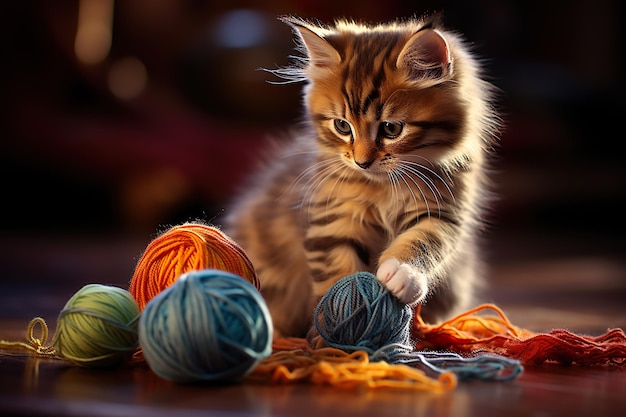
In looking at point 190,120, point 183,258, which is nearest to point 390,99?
point 183,258

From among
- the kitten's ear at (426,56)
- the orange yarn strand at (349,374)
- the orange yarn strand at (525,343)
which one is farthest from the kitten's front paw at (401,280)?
the kitten's ear at (426,56)

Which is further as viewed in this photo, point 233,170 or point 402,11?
point 402,11

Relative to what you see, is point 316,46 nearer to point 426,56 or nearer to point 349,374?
point 426,56

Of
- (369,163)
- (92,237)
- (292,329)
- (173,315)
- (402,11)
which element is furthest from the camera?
(402,11)

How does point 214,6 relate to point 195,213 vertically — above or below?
above

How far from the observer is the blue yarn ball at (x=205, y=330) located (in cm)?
127

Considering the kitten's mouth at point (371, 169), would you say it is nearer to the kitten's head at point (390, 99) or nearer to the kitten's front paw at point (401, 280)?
the kitten's head at point (390, 99)

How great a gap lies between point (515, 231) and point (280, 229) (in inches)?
130

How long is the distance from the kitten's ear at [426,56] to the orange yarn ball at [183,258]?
502 mm

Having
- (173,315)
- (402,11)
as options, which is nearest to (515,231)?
(402,11)

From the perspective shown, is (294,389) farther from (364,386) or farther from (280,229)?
(280,229)

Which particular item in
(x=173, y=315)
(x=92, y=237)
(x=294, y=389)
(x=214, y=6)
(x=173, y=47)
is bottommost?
(x=294, y=389)

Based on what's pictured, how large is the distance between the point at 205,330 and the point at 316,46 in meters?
0.78

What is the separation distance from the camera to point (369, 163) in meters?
1.67
